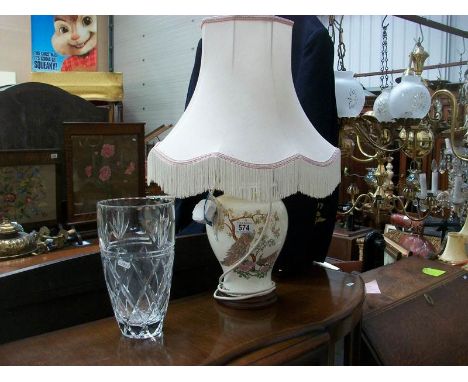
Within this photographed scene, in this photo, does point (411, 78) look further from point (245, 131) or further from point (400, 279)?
point (245, 131)

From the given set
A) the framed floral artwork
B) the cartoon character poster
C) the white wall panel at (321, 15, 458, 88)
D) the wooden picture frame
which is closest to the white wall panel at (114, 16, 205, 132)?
the cartoon character poster

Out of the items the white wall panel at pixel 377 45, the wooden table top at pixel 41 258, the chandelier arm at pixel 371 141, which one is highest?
the white wall panel at pixel 377 45

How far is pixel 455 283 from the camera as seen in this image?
46.5 inches

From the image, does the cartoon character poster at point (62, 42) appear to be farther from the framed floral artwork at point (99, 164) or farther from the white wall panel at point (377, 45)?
the framed floral artwork at point (99, 164)

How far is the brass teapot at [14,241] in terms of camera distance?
5.29 ft

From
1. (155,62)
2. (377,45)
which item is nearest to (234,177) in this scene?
(377,45)

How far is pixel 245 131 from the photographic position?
2.40ft

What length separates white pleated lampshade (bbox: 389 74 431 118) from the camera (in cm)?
135

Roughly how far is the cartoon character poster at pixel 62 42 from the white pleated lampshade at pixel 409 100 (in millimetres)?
3590

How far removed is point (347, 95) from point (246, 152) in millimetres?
735

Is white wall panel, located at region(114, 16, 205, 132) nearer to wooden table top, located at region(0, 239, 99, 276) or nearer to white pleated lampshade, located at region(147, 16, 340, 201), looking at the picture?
wooden table top, located at region(0, 239, 99, 276)

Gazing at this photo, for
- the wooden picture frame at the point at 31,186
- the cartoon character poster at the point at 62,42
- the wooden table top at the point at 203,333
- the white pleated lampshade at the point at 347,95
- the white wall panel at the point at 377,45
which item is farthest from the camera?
the cartoon character poster at the point at 62,42

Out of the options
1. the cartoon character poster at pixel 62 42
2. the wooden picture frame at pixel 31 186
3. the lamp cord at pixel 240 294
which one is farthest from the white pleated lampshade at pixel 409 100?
the cartoon character poster at pixel 62 42

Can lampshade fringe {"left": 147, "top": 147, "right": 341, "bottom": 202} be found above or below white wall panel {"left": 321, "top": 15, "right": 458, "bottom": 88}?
below
